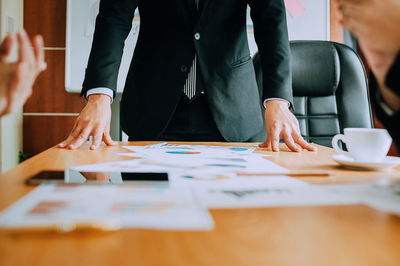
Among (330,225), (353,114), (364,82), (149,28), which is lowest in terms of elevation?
(330,225)

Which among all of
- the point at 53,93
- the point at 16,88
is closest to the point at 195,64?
the point at 16,88

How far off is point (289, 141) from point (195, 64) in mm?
470

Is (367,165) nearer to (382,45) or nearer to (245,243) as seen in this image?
(382,45)

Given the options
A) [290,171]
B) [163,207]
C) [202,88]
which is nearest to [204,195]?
[163,207]

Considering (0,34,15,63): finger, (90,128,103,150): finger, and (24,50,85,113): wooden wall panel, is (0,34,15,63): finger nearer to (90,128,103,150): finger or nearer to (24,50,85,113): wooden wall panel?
(90,128,103,150): finger

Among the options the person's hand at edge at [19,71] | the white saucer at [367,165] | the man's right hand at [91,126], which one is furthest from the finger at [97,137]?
the white saucer at [367,165]

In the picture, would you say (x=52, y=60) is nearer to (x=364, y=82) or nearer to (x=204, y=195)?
(x=364, y=82)

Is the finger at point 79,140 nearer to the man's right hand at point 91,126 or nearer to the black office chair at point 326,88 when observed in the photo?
the man's right hand at point 91,126

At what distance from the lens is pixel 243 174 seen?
562 millimetres

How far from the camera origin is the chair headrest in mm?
1578

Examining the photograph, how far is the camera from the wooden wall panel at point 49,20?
264 centimetres

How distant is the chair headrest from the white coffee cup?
38.1 inches

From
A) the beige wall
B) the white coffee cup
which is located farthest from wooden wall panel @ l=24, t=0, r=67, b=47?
the white coffee cup

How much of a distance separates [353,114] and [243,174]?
3.88ft
